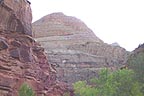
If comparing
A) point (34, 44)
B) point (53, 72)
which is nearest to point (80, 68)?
point (53, 72)

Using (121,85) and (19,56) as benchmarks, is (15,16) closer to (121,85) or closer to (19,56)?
(19,56)

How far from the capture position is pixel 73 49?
103 meters

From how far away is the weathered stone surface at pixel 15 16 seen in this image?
188 feet

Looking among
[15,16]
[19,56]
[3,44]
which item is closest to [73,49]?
[15,16]

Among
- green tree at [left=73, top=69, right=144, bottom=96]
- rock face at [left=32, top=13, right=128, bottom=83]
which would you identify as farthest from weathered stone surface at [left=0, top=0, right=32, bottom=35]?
rock face at [left=32, top=13, right=128, bottom=83]

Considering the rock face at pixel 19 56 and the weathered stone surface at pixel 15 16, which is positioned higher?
the weathered stone surface at pixel 15 16

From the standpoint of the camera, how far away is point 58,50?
327ft

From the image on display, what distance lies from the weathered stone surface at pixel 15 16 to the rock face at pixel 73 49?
1057 inches

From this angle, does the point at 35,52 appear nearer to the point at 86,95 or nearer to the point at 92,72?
the point at 86,95

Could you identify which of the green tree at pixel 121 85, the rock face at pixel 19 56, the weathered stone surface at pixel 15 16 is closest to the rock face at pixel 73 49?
the rock face at pixel 19 56

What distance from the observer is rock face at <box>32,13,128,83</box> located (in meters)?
90.5

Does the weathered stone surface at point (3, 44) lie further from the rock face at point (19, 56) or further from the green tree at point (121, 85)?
the green tree at point (121, 85)

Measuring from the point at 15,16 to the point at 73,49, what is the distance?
45.2 meters

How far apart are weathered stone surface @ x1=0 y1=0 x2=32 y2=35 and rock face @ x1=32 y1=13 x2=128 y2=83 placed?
26.9 meters
